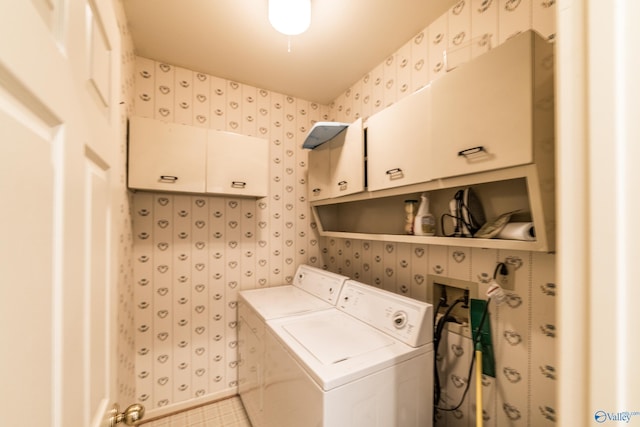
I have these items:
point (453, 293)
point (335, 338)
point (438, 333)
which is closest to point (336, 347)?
point (335, 338)

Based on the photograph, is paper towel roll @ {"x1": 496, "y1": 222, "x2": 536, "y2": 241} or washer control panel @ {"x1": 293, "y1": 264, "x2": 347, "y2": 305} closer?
paper towel roll @ {"x1": 496, "y1": 222, "x2": 536, "y2": 241}

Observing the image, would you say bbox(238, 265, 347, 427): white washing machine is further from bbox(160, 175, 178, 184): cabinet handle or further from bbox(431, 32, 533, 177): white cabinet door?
bbox(431, 32, 533, 177): white cabinet door

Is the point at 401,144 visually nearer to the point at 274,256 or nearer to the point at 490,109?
the point at 490,109

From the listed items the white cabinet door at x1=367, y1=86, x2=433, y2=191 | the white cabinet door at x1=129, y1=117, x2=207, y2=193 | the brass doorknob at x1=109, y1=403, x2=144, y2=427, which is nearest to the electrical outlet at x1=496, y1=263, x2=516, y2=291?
the white cabinet door at x1=367, y1=86, x2=433, y2=191

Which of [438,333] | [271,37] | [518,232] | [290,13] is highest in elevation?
[271,37]

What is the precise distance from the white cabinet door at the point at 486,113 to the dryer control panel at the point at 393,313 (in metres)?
0.70

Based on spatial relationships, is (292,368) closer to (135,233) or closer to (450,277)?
(450,277)

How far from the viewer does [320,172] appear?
2.16 meters

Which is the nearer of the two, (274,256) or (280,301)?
(280,301)

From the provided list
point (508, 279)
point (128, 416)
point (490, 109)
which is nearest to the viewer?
point (128, 416)

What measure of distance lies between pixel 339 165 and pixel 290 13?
96cm

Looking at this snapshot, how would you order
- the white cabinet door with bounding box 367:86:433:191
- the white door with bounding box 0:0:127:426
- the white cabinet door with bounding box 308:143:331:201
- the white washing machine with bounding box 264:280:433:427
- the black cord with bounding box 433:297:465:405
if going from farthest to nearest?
the white cabinet door with bounding box 308:143:331:201, the black cord with bounding box 433:297:465:405, the white cabinet door with bounding box 367:86:433:191, the white washing machine with bounding box 264:280:433:427, the white door with bounding box 0:0:127:426

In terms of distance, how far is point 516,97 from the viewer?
95cm

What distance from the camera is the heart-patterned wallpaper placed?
1185 millimetres
